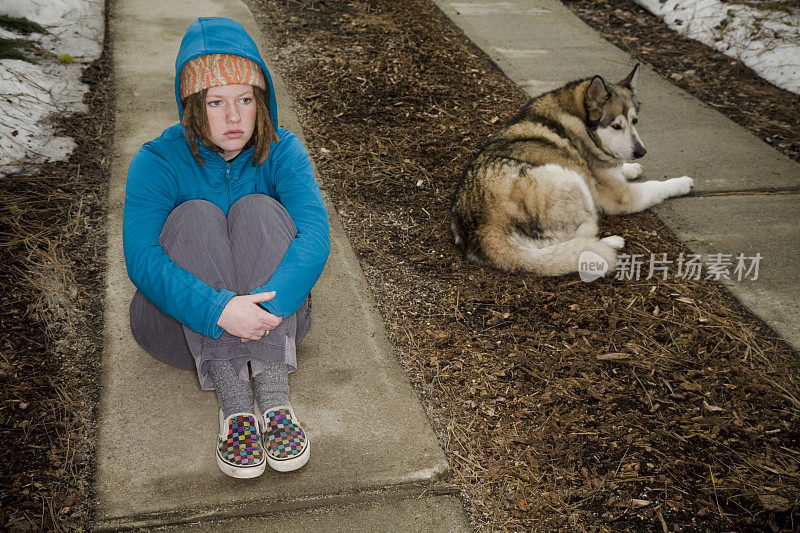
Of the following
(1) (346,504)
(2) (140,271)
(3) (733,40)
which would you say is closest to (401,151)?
(2) (140,271)

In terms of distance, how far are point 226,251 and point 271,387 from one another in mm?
602

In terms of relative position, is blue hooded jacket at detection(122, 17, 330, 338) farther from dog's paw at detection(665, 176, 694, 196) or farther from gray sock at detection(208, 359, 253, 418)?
dog's paw at detection(665, 176, 694, 196)

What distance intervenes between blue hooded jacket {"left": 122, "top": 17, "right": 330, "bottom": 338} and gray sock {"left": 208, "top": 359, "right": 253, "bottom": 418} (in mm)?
187

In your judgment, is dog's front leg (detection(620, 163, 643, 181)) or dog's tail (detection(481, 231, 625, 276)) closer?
dog's tail (detection(481, 231, 625, 276))

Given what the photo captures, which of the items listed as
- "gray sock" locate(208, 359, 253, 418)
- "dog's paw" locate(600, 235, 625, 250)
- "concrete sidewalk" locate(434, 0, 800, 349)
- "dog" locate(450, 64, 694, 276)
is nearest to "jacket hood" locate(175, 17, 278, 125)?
"gray sock" locate(208, 359, 253, 418)

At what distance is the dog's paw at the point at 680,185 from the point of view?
4707 mm

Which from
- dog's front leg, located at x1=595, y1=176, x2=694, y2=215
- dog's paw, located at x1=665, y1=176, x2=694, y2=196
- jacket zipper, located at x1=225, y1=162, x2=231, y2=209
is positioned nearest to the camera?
jacket zipper, located at x1=225, y1=162, x2=231, y2=209

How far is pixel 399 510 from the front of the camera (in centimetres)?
270

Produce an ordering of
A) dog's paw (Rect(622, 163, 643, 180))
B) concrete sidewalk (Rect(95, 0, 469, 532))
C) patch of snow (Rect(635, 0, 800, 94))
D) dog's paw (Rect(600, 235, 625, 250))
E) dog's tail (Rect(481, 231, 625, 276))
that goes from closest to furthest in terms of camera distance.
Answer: concrete sidewalk (Rect(95, 0, 469, 532)) < dog's tail (Rect(481, 231, 625, 276)) < dog's paw (Rect(600, 235, 625, 250)) < dog's paw (Rect(622, 163, 643, 180)) < patch of snow (Rect(635, 0, 800, 94))

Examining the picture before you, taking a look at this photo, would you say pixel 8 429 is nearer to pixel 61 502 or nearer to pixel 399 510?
pixel 61 502

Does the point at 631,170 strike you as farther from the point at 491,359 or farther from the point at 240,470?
the point at 240,470

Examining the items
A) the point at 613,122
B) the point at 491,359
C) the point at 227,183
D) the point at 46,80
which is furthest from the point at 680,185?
the point at 46,80

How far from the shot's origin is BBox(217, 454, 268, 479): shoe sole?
8.97 feet

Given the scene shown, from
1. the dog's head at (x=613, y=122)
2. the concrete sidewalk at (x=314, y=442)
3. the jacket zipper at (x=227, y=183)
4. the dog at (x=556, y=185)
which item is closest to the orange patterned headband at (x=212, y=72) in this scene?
the jacket zipper at (x=227, y=183)
